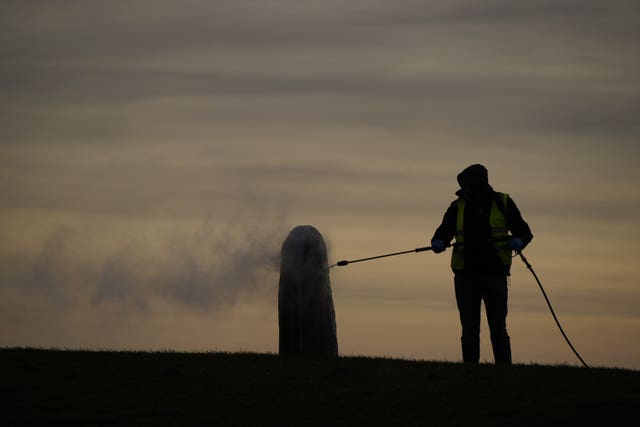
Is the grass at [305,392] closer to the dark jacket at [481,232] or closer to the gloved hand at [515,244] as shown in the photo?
the dark jacket at [481,232]

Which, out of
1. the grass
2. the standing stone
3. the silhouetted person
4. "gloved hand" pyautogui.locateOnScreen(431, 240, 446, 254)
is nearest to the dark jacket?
the silhouetted person

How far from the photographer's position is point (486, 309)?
19312 millimetres

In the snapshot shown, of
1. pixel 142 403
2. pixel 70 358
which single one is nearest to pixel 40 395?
pixel 142 403

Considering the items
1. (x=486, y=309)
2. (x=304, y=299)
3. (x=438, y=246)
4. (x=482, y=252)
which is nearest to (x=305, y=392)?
(x=486, y=309)

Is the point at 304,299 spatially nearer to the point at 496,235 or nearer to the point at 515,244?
the point at 496,235

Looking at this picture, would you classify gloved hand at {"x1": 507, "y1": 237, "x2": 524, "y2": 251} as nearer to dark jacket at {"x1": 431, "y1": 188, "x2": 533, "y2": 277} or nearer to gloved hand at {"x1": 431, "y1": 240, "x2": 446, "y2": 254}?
dark jacket at {"x1": 431, "y1": 188, "x2": 533, "y2": 277}

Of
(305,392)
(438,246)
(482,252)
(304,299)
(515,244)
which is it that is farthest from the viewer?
(304,299)

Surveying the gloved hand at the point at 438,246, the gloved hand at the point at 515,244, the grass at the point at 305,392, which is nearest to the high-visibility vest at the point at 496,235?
the gloved hand at the point at 515,244

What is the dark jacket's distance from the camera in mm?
19188

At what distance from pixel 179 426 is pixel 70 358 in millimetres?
5675

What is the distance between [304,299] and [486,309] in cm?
386

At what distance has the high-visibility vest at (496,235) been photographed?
19.2 m

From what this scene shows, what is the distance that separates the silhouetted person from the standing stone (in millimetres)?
2797

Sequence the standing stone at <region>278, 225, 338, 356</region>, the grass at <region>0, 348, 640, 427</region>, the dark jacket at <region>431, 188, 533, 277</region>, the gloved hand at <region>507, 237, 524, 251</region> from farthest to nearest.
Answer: the standing stone at <region>278, 225, 338, 356</region>
the dark jacket at <region>431, 188, 533, 277</region>
the gloved hand at <region>507, 237, 524, 251</region>
the grass at <region>0, 348, 640, 427</region>
